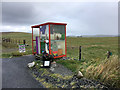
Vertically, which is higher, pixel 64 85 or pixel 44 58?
pixel 44 58

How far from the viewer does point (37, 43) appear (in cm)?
872

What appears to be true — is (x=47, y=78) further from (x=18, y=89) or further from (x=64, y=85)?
(x=18, y=89)

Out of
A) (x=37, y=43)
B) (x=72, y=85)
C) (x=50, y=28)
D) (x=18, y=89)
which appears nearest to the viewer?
(x=18, y=89)

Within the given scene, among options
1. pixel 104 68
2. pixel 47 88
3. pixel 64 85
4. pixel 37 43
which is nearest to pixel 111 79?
pixel 104 68

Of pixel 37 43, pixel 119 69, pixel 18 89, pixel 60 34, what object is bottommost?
pixel 18 89

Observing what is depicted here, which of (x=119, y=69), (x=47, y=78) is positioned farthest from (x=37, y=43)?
(x=119, y=69)

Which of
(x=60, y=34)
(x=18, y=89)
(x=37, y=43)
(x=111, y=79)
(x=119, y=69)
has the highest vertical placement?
(x=60, y=34)

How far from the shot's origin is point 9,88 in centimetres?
343

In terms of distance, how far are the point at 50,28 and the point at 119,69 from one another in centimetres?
501

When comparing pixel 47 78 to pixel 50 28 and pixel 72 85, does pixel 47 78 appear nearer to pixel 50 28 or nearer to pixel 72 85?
pixel 72 85

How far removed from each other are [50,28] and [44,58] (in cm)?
232

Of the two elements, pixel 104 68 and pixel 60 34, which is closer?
pixel 104 68

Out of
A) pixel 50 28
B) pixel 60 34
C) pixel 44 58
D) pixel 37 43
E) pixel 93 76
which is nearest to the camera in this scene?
pixel 93 76

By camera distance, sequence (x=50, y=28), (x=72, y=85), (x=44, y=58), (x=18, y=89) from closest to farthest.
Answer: (x=18, y=89), (x=72, y=85), (x=44, y=58), (x=50, y=28)
